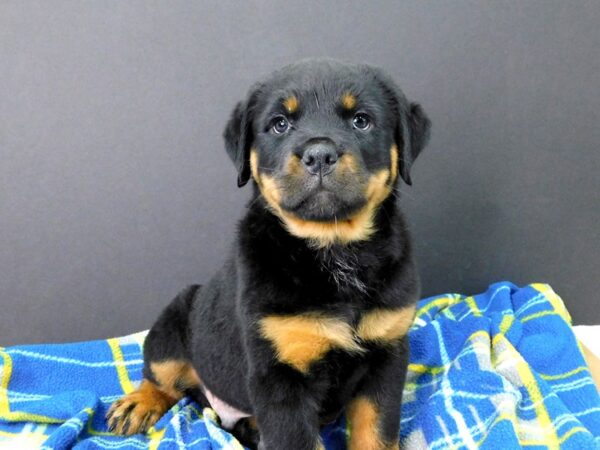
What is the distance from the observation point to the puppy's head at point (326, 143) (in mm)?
1645

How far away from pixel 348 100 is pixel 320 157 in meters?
0.30

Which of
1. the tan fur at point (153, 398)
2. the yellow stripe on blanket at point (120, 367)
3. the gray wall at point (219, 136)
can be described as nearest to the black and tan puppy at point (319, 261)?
the tan fur at point (153, 398)

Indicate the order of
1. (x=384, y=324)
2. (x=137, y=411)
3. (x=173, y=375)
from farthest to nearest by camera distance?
(x=173, y=375), (x=137, y=411), (x=384, y=324)

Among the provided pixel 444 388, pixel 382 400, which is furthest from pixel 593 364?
pixel 382 400

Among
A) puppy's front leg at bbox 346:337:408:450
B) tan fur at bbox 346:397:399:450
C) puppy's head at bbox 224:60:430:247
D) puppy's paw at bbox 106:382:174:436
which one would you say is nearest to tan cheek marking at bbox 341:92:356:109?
puppy's head at bbox 224:60:430:247

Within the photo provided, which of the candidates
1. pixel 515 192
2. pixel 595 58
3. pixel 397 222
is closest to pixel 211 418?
pixel 397 222

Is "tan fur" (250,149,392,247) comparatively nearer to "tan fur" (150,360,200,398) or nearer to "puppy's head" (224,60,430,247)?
"puppy's head" (224,60,430,247)

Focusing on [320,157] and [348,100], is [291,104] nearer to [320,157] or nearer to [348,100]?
[348,100]

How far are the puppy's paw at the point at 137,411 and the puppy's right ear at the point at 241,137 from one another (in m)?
1.07

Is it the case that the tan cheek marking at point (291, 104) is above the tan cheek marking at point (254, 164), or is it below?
above

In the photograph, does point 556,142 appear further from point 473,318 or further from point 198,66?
point 198,66

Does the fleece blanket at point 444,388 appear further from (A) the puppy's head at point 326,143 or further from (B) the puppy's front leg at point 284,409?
(A) the puppy's head at point 326,143

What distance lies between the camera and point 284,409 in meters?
1.70

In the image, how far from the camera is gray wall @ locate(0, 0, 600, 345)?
2891mm
